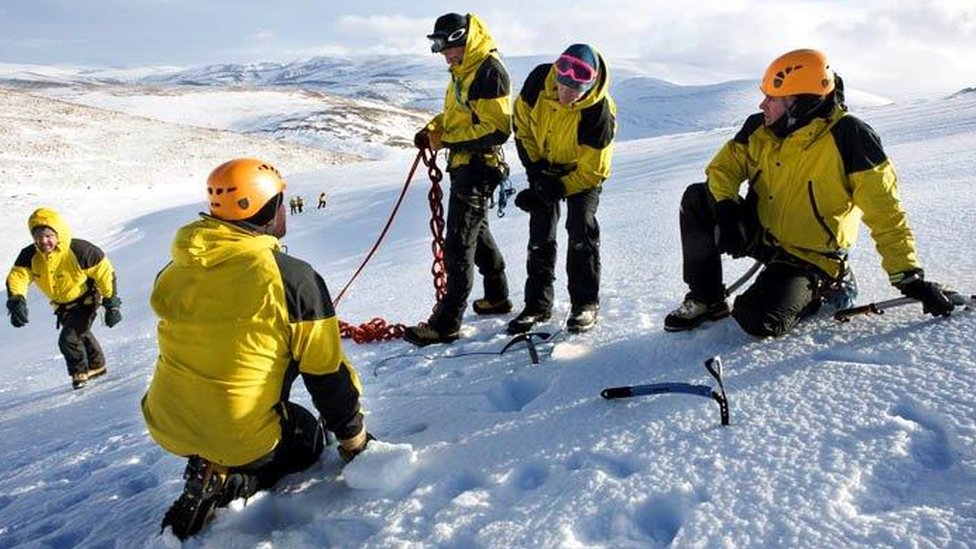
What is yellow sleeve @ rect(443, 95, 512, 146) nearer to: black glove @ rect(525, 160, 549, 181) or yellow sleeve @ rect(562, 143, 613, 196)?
black glove @ rect(525, 160, 549, 181)

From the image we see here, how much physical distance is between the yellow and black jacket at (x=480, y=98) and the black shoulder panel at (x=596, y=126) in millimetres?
423

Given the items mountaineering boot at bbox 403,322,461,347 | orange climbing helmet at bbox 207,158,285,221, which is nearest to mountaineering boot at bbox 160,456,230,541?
orange climbing helmet at bbox 207,158,285,221

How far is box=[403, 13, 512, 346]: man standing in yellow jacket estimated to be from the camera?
11.8 feet

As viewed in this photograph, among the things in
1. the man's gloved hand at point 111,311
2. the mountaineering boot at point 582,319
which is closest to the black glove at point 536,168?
the mountaineering boot at point 582,319

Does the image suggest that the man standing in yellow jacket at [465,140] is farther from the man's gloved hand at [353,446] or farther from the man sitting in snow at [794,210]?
the man's gloved hand at [353,446]

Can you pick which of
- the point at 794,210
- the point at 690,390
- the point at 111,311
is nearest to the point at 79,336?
the point at 111,311

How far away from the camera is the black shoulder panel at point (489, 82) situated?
3.59 m

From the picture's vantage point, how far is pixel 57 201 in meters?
20.6

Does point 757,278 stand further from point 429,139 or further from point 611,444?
point 429,139

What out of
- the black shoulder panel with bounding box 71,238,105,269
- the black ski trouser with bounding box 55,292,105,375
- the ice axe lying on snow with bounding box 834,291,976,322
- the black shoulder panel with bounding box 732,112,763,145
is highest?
the black shoulder panel with bounding box 732,112,763,145

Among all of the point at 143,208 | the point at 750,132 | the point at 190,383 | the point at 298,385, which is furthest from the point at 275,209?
the point at 143,208

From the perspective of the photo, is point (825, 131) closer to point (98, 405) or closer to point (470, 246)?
point (470, 246)

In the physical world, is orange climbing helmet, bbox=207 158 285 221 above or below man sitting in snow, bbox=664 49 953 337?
above

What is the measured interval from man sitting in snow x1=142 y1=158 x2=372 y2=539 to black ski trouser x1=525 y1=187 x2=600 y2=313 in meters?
1.63
